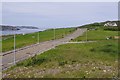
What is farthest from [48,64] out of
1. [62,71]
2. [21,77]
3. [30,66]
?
[21,77]

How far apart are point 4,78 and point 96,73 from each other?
5.33 meters

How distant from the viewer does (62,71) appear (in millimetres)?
18125

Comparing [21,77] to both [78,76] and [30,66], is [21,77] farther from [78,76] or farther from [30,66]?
[30,66]

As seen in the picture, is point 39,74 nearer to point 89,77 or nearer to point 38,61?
point 89,77

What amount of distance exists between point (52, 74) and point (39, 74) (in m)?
0.78

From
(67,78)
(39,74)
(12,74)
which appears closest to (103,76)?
(67,78)

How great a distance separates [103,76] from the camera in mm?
16438

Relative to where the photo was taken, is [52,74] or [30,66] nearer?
[52,74]

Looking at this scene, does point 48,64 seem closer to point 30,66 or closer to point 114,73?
point 30,66

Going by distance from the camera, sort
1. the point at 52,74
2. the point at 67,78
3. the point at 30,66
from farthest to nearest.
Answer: the point at 30,66 → the point at 52,74 → the point at 67,78

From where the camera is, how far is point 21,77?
16.6 metres

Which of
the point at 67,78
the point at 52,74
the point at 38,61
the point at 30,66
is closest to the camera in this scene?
the point at 67,78

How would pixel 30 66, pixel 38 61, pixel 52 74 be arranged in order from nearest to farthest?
pixel 52 74, pixel 30 66, pixel 38 61

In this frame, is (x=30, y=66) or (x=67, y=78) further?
(x=30, y=66)
